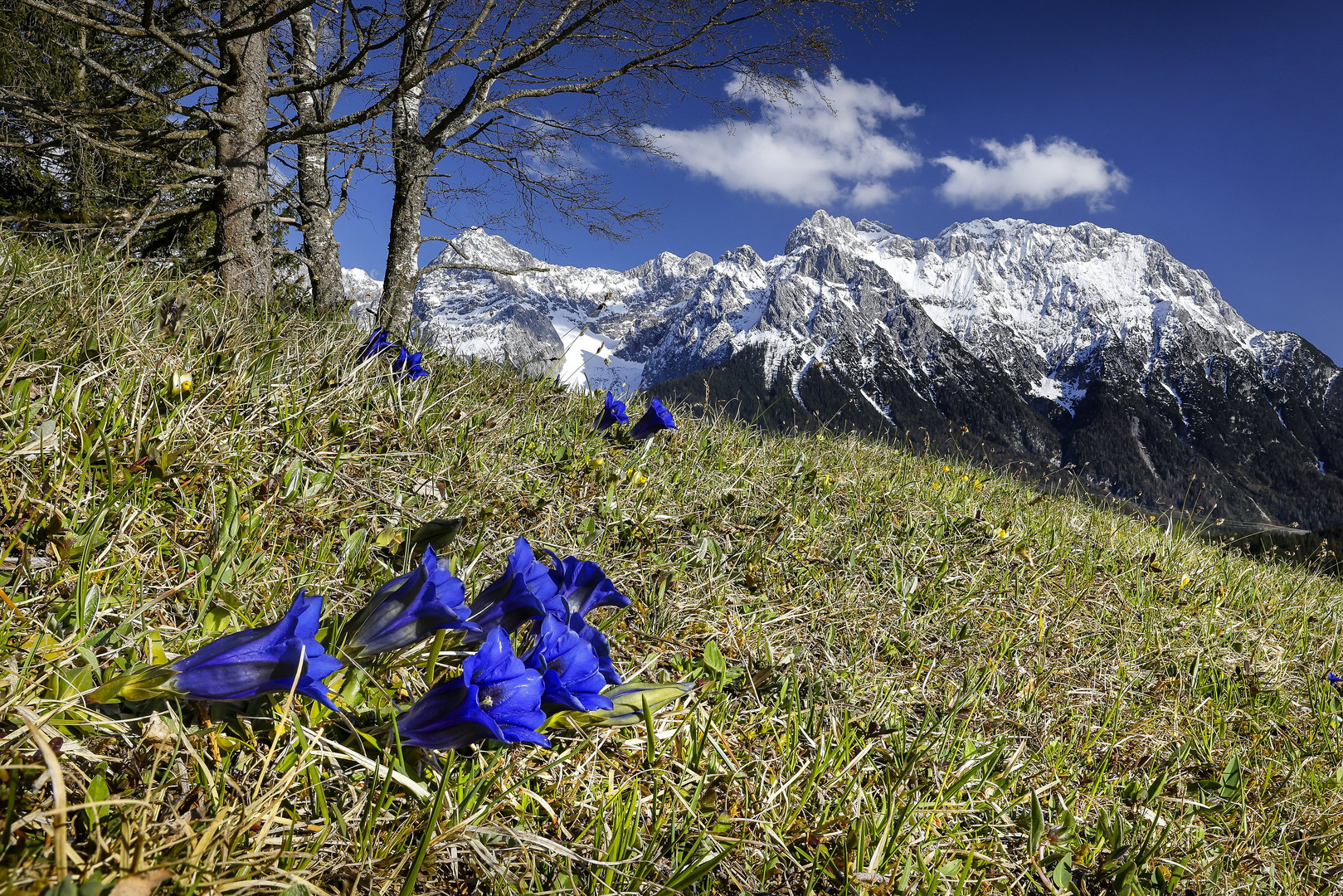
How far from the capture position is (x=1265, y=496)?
175 metres

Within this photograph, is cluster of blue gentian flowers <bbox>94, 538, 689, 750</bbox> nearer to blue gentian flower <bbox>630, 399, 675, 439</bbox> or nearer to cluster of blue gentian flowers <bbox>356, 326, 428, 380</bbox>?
blue gentian flower <bbox>630, 399, 675, 439</bbox>

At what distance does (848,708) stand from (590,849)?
118 cm

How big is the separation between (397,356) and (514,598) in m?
2.42

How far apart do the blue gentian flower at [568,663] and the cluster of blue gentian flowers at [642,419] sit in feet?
7.03

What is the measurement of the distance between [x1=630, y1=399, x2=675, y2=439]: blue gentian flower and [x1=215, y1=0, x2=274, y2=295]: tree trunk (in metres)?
3.85

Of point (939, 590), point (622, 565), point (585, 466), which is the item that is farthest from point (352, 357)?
point (939, 590)

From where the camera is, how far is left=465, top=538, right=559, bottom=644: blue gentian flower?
Answer: 1.49 metres

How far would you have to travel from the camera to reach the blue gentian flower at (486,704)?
122 centimetres

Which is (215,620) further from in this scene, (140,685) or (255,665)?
(255,665)

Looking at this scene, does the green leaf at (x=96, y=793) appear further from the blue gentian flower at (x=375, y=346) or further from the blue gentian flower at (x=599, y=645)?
the blue gentian flower at (x=375, y=346)

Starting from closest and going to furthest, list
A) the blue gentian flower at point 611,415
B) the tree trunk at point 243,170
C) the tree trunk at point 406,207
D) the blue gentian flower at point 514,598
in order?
the blue gentian flower at point 514,598
the blue gentian flower at point 611,415
the tree trunk at point 243,170
the tree trunk at point 406,207

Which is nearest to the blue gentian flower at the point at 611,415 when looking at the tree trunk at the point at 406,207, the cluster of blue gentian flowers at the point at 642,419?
the cluster of blue gentian flowers at the point at 642,419

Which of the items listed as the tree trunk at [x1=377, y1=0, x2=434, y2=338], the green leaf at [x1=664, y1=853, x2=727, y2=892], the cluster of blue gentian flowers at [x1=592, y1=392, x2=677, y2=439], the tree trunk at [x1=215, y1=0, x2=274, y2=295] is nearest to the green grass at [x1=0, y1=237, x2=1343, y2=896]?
the green leaf at [x1=664, y1=853, x2=727, y2=892]

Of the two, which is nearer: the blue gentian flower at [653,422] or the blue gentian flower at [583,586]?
the blue gentian flower at [583,586]
